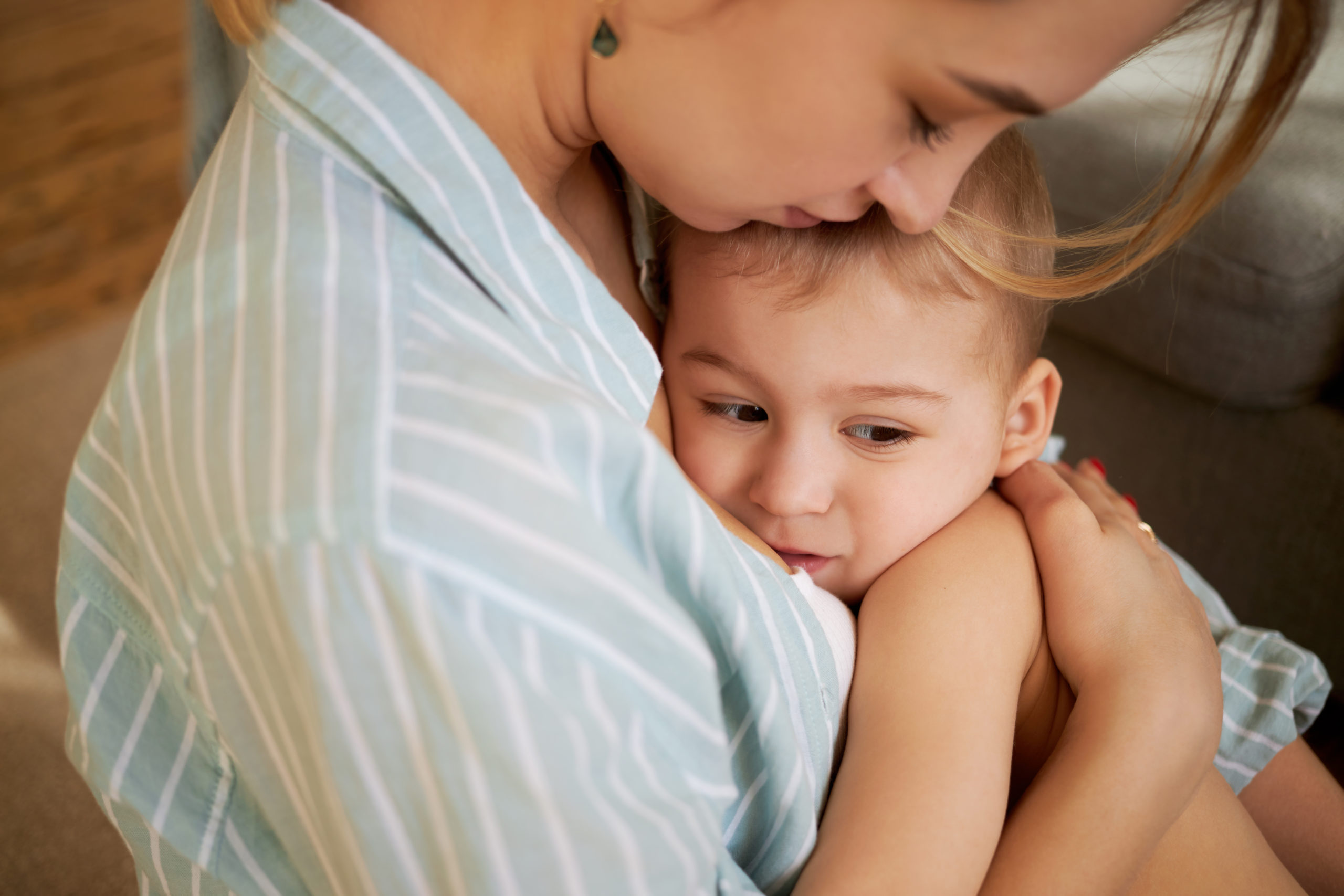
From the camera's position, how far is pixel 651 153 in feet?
1.91

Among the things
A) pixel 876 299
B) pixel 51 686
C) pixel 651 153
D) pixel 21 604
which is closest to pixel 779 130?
pixel 651 153

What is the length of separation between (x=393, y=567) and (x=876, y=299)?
49 cm

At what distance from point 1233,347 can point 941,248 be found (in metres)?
0.55

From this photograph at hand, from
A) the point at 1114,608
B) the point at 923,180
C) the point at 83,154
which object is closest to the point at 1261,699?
the point at 1114,608

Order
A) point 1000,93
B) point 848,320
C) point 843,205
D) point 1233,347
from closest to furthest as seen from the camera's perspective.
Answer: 1. point 1000,93
2. point 843,205
3. point 848,320
4. point 1233,347

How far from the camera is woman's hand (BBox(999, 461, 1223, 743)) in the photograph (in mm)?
721

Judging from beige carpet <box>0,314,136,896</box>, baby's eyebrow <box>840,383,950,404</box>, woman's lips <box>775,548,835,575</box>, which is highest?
baby's eyebrow <box>840,383,950,404</box>

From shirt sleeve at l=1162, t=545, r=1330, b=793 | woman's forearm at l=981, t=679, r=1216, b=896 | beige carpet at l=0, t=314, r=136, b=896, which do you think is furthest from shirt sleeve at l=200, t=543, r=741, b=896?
beige carpet at l=0, t=314, r=136, b=896

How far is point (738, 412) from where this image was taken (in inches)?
32.2

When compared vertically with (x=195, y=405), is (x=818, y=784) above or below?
below

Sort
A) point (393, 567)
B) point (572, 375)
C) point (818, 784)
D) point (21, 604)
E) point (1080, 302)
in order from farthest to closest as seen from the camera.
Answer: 1. point (21, 604)
2. point (1080, 302)
3. point (818, 784)
4. point (572, 375)
5. point (393, 567)

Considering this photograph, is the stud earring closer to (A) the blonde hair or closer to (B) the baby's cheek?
(A) the blonde hair

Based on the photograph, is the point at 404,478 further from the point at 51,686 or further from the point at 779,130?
the point at 51,686

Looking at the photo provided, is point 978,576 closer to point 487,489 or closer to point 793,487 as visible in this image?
point 793,487
